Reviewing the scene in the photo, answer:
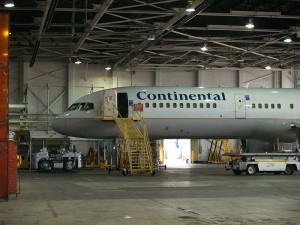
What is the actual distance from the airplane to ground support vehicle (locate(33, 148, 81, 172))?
3.29 meters

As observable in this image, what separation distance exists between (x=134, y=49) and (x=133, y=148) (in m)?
11.4

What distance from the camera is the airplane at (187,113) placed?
1193 inches

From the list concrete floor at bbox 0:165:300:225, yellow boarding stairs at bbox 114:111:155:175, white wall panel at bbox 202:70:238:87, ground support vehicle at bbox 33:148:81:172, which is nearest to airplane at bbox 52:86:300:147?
yellow boarding stairs at bbox 114:111:155:175

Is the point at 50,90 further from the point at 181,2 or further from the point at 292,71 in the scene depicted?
the point at 292,71

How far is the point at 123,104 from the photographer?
30156 millimetres

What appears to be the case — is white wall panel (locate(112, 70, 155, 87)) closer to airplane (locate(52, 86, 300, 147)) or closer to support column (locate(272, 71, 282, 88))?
support column (locate(272, 71, 282, 88))

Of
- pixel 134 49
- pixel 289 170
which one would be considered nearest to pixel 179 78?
pixel 134 49

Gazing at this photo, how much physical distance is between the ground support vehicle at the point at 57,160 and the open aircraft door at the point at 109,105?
5.82 metres

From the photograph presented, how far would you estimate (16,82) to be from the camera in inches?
1674

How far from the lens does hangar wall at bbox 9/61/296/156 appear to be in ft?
139

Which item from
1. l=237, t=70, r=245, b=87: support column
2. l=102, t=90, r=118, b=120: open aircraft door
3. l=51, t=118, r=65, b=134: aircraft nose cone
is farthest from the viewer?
l=237, t=70, r=245, b=87: support column

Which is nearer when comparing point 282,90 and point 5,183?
point 5,183

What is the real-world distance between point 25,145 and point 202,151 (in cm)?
1782

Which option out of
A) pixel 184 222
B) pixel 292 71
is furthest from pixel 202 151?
pixel 184 222
